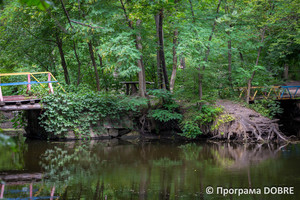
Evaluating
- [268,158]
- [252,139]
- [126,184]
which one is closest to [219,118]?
[252,139]

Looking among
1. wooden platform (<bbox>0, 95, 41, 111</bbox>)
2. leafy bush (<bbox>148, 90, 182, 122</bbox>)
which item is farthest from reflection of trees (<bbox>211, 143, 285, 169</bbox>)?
wooden platform (<bbox>0, 95, 41, 111</bbox>)

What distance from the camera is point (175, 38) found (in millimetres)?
17422

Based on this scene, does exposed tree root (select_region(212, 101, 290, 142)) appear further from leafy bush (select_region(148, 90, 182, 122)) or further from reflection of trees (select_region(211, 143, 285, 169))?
leafy bush (select_region(148, 90, 182, 122))

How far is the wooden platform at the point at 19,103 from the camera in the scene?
535 inches

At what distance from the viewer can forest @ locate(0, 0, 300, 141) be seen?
591 inches

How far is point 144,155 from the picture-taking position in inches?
480

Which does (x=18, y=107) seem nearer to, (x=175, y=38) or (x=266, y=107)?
(x=175, y=38)

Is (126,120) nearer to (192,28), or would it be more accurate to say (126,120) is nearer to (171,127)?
(171,127)

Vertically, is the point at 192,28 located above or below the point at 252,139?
above

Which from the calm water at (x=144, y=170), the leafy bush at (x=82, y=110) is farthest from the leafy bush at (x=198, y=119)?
the leafy bush at (x=82, y=110)

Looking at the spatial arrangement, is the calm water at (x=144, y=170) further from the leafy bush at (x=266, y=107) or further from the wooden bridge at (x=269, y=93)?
→ the wooden bridge at (x=269, y=93)

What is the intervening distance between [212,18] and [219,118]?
494 centimetres

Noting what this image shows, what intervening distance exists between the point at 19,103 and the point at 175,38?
8.35 meters

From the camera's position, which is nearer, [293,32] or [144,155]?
[144,155]
